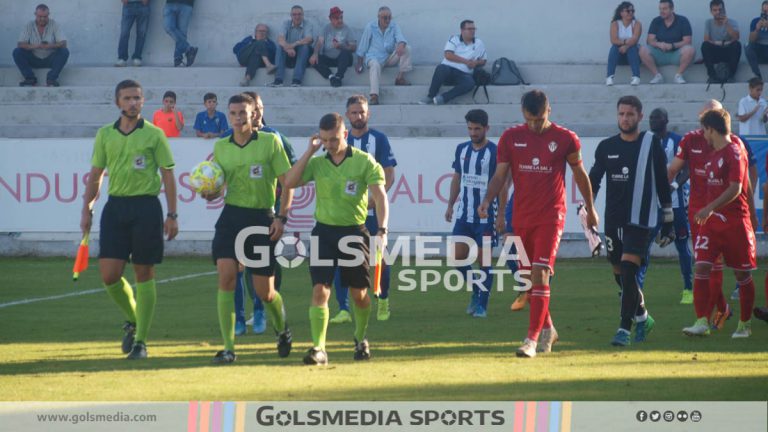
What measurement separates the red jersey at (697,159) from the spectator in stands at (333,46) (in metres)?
14.3

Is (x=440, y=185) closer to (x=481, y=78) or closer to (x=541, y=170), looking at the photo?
(x=481, y=78)

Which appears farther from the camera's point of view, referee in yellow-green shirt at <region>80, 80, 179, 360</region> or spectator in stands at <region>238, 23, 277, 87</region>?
spectator in stands at <region>238, 23, 277, 87</region>

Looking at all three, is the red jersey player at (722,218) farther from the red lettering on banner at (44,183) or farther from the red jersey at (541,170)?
the red lettering on banner at (44,183)

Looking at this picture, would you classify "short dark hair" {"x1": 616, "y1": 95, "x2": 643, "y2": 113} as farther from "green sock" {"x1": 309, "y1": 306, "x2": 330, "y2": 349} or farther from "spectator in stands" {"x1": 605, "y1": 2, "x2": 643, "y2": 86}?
"spectator in stands" {"x1": 605, "y1": 2, "x2": 643, "y2": 86}

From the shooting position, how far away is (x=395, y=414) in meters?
7.16

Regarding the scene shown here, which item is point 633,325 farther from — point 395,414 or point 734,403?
point 395,414

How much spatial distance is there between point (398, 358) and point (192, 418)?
10.3 ft

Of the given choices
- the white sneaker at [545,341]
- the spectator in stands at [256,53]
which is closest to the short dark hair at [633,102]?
the white sneaker at [545,341]

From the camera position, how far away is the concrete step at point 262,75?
82.4 ft

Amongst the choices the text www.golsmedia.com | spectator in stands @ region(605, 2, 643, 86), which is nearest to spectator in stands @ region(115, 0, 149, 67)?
spectator in stands @ region(605, 2, 643, 86)

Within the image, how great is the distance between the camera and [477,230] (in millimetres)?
13445

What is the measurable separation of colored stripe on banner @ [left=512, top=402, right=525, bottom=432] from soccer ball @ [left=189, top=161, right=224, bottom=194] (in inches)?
132

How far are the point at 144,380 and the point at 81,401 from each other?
3.25 ft

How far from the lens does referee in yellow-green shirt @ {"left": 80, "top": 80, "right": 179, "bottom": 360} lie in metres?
10.0
